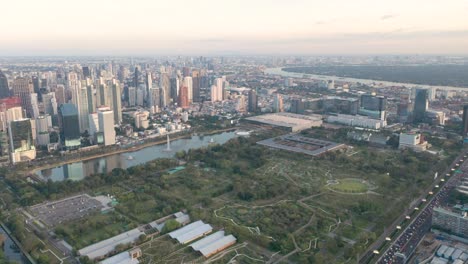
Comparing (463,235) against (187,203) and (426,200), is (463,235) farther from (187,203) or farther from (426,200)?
(187,203)

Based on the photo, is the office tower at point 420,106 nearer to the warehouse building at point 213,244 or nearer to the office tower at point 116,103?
the office tower at point 116,103

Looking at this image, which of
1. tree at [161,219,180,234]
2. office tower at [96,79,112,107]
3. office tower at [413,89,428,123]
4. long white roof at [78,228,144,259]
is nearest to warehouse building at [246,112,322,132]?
office tower at [413,89,428,123]

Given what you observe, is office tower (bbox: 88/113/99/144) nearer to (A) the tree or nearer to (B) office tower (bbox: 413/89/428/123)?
(A) the tree

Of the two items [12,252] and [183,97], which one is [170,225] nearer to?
[12,252]

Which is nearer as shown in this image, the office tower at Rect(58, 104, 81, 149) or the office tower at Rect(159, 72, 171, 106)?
the office tower at Rect(58, 104, 81, 149)

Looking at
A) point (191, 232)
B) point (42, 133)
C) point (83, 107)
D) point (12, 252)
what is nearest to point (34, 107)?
point (83, 107)

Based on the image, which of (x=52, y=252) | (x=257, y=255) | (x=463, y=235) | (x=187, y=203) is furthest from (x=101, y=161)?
(x=463, y=235)
